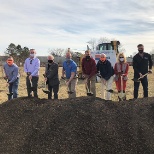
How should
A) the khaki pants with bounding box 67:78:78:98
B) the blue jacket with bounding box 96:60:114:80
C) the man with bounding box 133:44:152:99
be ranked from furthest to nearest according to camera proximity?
the khaki pants with bounding box 67:78:78:98 < the blue jacket with bounding box 96:60:114:80 < the man with bounding box 133:44:152:99

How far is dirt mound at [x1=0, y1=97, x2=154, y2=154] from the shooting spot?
5.62m

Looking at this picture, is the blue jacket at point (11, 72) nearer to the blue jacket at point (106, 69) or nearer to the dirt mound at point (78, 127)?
the blue jacket at point (106, 69)

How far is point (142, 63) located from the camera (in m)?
9.57

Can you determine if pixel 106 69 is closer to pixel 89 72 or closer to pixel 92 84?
pixel 89 72

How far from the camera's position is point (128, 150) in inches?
217

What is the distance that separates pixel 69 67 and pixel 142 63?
2300 mm

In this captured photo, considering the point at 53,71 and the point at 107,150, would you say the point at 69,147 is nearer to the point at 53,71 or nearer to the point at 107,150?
the point at 107,150

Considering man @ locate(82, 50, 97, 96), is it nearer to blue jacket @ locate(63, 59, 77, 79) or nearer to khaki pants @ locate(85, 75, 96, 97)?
khaki pants @ locate(85, 75, 96, 97)

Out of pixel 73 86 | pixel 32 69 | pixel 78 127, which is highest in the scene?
pixel 32 69

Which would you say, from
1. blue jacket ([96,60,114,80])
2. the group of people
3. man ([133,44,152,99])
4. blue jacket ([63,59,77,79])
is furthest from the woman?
blue jacket ([63,59,77,79])

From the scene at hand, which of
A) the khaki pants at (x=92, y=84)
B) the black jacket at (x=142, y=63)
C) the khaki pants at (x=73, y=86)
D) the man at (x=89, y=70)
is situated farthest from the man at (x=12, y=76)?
the black jacket at (x=142, y=63)

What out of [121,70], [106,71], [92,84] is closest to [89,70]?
[92,84]

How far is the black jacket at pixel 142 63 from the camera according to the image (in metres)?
9.56

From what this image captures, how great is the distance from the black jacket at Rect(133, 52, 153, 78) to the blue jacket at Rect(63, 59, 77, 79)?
1.89m
